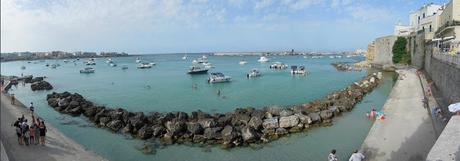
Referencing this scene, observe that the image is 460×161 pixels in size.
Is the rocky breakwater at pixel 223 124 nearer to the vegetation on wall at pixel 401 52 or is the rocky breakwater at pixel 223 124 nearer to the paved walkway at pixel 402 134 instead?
the paved walkway at pixel 402 134

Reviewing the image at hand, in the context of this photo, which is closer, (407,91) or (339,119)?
(339,119)

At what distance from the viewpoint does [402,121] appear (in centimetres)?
1883

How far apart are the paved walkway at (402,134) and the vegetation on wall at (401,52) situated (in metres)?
36.5

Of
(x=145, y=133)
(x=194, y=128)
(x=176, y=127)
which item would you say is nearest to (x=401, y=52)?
(x=194, y=128)

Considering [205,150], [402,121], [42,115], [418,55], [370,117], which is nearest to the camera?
[205,150]

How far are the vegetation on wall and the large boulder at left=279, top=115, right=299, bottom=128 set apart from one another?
4424 cm

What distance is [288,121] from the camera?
20266mm

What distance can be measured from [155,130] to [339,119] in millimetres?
11259

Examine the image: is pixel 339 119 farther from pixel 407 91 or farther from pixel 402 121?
pixel 407 91

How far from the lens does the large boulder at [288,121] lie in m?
20.1

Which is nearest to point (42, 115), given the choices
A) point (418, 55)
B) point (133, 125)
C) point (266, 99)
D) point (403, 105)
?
point (133, 125)

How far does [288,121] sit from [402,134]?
5973 millimetres

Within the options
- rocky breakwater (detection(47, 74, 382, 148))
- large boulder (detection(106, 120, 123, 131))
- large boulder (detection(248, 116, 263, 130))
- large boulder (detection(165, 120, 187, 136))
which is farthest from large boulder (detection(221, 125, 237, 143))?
large boulder (detection(106, 120, 123, 131))

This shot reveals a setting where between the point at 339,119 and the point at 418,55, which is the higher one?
the point at 418,55
